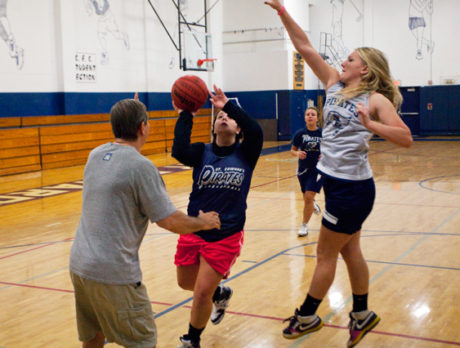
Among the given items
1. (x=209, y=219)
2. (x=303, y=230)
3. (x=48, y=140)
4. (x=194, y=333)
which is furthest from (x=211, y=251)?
(x=48, y=140)

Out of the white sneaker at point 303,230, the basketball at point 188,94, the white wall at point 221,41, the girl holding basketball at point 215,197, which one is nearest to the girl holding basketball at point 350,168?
the girl holding basketball at point 215,197

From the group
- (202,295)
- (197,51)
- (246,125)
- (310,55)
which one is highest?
(197,51)

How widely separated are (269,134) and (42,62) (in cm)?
906

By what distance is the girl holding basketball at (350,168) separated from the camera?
330 cm

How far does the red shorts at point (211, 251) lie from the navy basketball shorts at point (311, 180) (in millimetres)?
3460

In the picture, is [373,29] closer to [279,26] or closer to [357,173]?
[279,26]

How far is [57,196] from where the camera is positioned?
10.1 metres

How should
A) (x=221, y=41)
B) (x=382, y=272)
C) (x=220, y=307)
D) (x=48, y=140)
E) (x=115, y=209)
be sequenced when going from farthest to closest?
(x=221, y=41) < (x=48, y=140) < (x=382, y=272) < (x=220, y=307) < (x=115, y=209)

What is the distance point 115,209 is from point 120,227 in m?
0.08

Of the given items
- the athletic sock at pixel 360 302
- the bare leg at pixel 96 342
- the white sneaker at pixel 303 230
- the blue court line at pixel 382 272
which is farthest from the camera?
the white sneaker at pixel 303 230

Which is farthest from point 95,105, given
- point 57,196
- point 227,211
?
point 227,211

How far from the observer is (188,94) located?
3.54m

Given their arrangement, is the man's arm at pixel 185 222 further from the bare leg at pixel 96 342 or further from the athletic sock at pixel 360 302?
the athletic sock at pixel 360 302

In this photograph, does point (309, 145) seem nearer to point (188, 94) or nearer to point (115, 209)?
A: point (188, 94)
